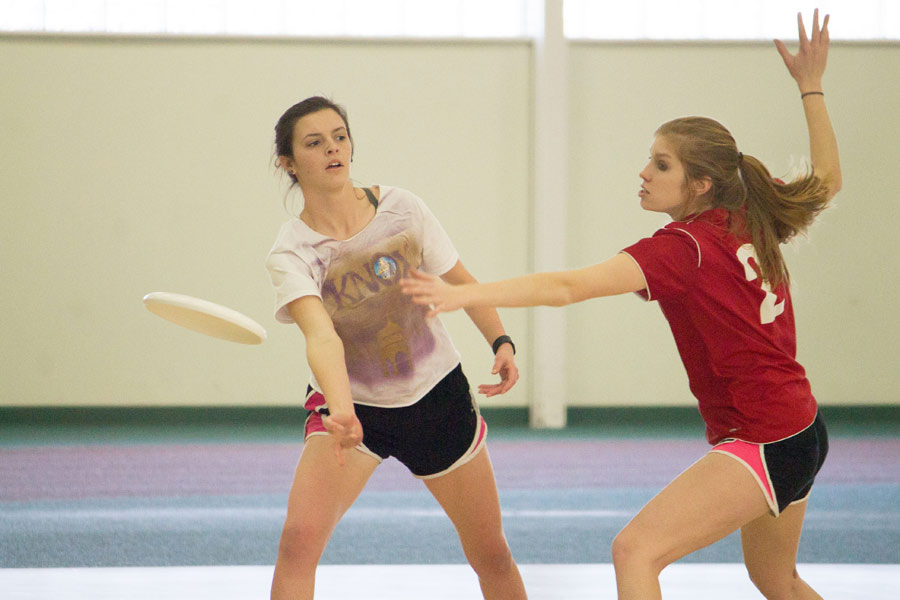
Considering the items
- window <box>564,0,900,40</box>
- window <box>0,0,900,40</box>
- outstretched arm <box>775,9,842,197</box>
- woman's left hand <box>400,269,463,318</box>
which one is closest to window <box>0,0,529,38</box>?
window <box>0,0,900,40</box>

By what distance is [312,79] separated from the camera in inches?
317

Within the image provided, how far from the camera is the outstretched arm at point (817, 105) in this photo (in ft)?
7.65

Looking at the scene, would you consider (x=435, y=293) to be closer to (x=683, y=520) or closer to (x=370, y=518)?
(x=683, y=520)

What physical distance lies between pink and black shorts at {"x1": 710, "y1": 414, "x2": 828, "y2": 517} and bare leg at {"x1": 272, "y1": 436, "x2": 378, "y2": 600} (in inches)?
36.0

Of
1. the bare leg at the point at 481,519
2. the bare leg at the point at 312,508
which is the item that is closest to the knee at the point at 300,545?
the bare leg at the point at 312,508

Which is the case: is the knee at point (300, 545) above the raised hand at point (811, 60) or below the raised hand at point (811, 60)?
below

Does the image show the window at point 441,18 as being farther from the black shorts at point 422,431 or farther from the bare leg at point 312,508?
the bare leg at point 312,508

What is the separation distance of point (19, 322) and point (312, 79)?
336 cm

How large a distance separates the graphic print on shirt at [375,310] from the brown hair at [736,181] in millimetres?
769

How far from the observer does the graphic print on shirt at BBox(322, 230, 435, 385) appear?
7.77 feet

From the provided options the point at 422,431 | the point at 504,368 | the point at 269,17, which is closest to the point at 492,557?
the point at 422,431

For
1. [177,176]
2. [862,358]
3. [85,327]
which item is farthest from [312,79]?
[862,358]

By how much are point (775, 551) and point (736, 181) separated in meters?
0.89

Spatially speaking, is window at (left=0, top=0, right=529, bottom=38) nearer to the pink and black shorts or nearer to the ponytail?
the ponytail
